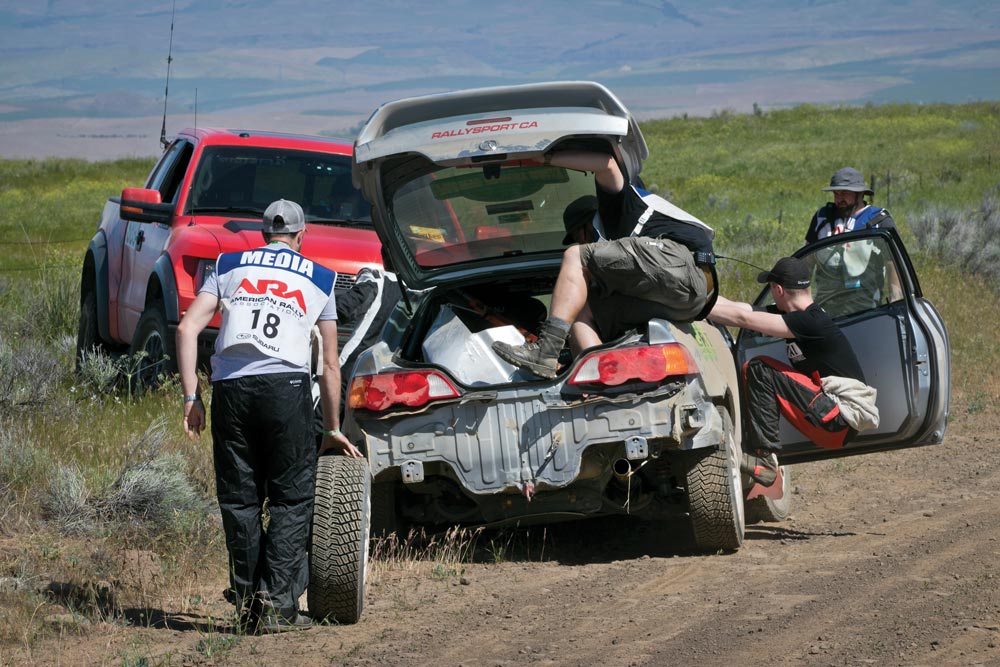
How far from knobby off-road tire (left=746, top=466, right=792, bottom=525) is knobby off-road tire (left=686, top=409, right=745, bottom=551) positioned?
144 cm

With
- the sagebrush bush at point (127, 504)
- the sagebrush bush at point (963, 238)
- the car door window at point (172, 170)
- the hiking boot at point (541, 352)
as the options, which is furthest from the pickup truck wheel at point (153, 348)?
the sagebrush bush at point (963, 238)

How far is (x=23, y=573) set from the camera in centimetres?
668

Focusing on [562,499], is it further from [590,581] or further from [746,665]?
[746,665]

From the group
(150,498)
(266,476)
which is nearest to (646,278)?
(266,476)

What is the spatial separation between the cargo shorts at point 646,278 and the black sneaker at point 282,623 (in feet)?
7.58

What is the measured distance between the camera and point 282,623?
605 cm

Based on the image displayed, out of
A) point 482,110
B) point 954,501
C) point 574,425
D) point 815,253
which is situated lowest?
point 954,501

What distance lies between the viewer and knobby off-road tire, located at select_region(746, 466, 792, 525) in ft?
28.2

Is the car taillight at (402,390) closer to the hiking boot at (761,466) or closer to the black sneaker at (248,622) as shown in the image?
the black sneaker at (248,622)

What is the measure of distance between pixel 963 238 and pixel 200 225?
11734mm

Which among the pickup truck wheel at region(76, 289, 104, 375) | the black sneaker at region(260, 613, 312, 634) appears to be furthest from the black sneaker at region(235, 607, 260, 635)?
the pickup truck wheel at region(76, 289, 104, 375)

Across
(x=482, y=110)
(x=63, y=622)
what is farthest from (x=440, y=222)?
(x=63, y=622)

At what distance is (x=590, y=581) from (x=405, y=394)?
1.30 m

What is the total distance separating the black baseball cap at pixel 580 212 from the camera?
307 inches
